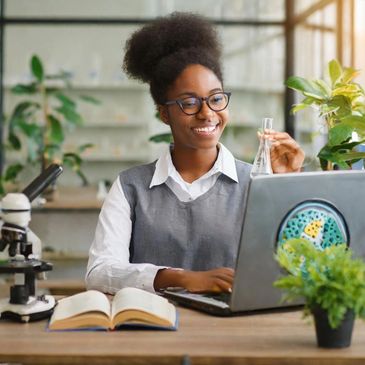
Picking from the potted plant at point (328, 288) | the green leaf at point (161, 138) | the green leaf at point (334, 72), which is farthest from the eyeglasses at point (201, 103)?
the green leaf at point (161, 138)

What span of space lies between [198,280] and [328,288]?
55 centimetres

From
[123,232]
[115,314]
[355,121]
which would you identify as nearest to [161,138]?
[123,232]

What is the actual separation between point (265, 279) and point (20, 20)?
25.0 ft

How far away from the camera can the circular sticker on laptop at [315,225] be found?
1.90 metres

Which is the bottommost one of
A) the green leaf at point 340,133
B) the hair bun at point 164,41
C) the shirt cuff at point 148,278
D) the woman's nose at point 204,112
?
the shirt cuff at point 148,278

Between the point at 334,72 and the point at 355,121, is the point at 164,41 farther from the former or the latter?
the point at 355,121

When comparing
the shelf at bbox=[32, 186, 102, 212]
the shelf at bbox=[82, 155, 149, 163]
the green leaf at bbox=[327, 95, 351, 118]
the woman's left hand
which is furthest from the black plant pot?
the shelf at bbox=[82, 155, 149, 163]

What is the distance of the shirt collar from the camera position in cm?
251

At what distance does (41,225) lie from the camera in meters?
6.14

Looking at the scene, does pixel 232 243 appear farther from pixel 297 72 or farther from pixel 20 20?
pixel 20 20

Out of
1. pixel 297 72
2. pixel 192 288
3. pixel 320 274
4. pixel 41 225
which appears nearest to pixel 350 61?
pixel 41 225

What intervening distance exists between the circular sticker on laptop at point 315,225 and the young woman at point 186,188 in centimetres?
47

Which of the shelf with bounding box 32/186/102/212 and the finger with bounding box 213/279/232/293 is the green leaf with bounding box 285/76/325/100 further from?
the shelf with bounding box 32/186/102/212

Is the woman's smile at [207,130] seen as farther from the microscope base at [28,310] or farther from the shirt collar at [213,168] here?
the microscope base at [28,310]
